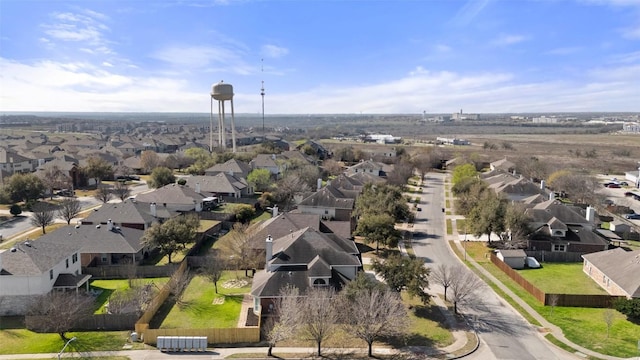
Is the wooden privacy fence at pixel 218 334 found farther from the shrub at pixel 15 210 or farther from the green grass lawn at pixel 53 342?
the shrub at pixel 15 210

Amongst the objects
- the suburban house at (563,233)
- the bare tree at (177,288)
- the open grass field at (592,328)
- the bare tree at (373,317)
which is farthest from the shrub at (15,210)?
the suburban house at (563,233)

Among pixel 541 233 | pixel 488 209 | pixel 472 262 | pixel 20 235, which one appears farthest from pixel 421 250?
pixel 20 235

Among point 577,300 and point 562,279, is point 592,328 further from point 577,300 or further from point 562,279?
point 562,279

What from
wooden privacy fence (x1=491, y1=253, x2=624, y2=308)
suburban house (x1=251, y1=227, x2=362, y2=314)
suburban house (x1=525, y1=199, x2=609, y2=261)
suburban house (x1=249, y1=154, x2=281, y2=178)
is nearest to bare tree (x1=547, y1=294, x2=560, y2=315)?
wooden privacy fence (x1=491, y1=253, x2=624, y2=308)

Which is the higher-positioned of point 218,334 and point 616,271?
point 616,271

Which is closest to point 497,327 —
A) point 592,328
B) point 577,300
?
point 592,328

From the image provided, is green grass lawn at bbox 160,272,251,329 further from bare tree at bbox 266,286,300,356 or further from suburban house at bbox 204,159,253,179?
suburban house at bbox 204,159,253,179
